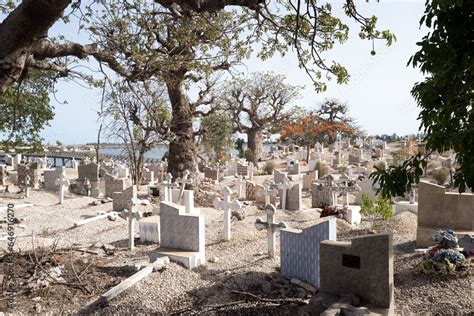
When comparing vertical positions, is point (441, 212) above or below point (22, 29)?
below

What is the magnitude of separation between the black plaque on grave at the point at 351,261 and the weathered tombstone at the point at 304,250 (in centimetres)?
104

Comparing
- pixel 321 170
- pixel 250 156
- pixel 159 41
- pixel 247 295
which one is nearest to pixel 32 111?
pixel 159 41

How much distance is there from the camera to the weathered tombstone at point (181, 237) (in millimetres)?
7191

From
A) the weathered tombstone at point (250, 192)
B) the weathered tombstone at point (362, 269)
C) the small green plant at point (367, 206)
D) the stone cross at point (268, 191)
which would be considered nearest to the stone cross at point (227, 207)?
the small green plant at point (367, 206)

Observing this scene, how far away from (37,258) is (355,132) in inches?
1812

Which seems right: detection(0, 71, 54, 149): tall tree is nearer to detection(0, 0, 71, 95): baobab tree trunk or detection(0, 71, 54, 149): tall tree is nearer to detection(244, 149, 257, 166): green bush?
detection(0, 0, 71, 95): baobab tree trunk

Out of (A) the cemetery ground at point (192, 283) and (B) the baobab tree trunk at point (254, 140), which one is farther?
(B) the baobab tree trunk at point (254, 140)

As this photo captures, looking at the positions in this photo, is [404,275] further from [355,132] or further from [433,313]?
[355,132]

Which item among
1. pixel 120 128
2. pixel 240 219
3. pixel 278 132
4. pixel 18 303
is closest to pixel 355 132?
pixel 278 132

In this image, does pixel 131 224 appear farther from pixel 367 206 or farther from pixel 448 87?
pixel 448 87

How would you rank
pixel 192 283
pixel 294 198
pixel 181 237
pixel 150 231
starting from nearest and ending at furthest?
pixel 192 283, pixel 181 237, pixel 150 231, pixel 294 198

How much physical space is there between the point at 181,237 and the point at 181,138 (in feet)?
32.4

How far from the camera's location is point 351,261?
17.0 feet

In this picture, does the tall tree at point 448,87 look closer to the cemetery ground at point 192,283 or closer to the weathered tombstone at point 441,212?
the cemetery ground at point 192,283
